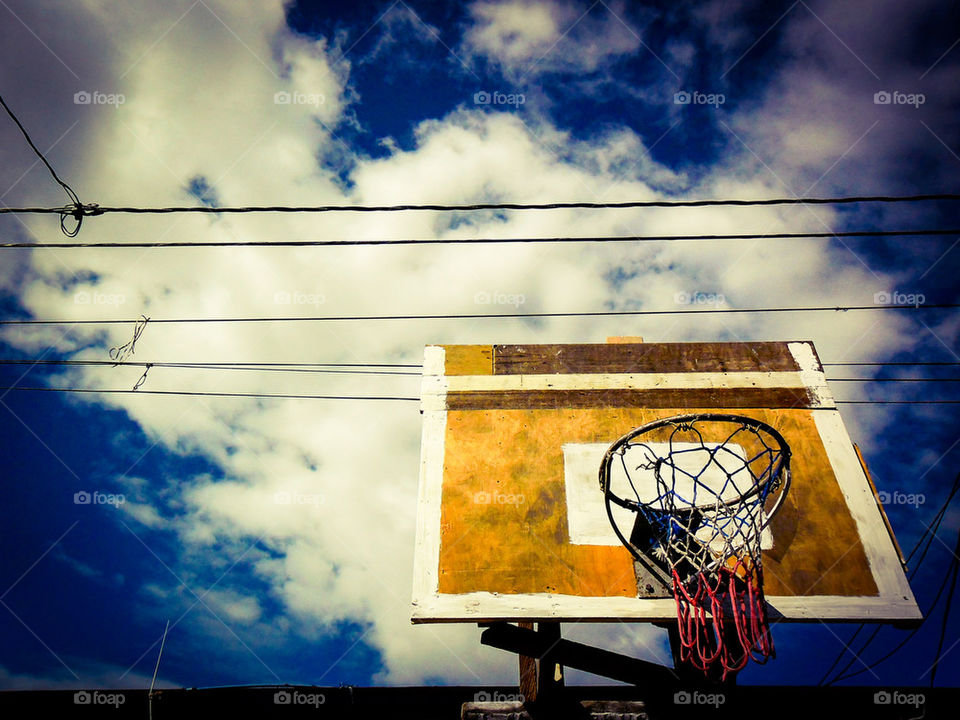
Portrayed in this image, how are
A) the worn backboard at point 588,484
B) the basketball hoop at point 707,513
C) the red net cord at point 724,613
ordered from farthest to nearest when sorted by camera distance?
the worn backboard at point 588,484 < the basketball hoop at point 707,513 < the red net cord at point 724,613

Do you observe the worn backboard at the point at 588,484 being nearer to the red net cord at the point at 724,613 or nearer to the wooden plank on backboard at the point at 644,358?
the wooden plank on backboard at the point at 644,358

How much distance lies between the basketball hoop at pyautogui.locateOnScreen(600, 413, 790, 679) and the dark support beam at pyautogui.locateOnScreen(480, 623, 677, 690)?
1.30 ft

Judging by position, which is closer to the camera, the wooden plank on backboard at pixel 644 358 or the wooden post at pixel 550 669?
the wooden post at pixel 550 669

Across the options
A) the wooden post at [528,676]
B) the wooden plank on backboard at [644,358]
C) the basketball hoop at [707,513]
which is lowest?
the wooden post at [528,676]

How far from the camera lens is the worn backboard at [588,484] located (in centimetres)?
379

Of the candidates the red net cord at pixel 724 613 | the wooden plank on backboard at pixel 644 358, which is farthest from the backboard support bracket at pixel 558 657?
the wooden plank on backboard at pixel 644 358

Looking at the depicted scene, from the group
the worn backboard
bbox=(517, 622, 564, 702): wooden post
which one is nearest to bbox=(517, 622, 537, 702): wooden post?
bbox=(517, 622, 564, 702): wooden post

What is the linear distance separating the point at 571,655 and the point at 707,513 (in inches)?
61.8

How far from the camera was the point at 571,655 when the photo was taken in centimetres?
399

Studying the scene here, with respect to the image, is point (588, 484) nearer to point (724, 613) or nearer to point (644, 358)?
point (724, 613)

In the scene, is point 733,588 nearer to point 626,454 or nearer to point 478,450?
point 626,454

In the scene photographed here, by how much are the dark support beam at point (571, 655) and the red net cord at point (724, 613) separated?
0.39 m

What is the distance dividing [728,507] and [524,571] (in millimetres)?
1762

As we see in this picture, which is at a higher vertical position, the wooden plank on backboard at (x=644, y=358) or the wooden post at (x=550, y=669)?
the wooden plank on backboard at (x=644, y=358)
